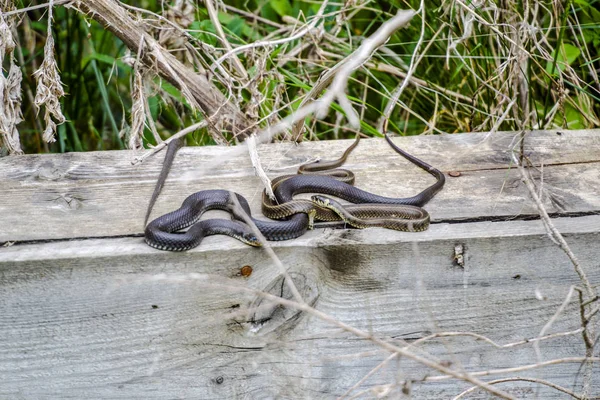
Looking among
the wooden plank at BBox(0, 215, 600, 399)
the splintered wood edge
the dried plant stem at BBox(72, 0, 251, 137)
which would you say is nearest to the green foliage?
the dried plant stem at BBox(72, 0, 251, 137)

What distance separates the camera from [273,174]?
322 cm

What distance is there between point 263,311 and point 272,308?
0.03m

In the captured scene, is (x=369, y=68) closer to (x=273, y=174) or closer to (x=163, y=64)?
(x=163, y=64)

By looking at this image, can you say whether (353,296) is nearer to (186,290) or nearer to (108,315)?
(186,290)

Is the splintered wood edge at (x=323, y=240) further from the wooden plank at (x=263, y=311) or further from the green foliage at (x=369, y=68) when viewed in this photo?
the green foliage at (x=369, y=68)

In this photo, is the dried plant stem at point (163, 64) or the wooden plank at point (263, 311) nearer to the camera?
the wooden plank at point (263, 311)

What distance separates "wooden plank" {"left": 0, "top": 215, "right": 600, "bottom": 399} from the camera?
2402 mm

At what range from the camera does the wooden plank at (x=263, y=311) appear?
7.88ft

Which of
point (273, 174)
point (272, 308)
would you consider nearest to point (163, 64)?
point (273, 174)

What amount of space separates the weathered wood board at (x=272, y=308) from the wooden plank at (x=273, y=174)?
→ 2 centimetres

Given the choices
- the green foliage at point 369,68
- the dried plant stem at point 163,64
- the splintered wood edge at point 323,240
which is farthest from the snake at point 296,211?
the green foliage at point 369,68

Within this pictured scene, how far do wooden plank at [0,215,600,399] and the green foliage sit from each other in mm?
1551

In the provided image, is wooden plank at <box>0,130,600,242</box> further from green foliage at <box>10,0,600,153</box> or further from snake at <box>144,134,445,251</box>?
green foliage at <box>10,0,600,153</box>

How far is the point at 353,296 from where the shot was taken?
250 centimetres
